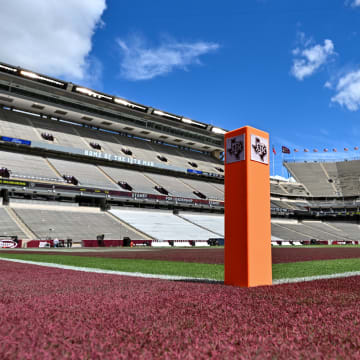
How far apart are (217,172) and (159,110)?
1857cm

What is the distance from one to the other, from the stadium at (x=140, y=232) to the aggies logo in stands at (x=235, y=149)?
2836 millimetres

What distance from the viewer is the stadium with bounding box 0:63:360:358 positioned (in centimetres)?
339

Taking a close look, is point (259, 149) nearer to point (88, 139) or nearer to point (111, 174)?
point (111, 174)

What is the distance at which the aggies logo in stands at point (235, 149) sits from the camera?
7343mm

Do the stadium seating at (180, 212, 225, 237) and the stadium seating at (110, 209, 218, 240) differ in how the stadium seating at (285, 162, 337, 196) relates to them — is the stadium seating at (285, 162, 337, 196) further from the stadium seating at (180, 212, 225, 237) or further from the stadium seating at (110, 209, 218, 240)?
the stadium seating at (110, 209, 218, 240)

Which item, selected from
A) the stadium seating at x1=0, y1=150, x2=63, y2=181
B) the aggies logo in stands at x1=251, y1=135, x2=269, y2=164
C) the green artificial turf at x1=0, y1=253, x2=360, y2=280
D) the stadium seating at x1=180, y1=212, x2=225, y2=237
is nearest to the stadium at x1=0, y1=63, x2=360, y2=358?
the green artificial turf at x1=0, y1=253, x2=360, y2=280

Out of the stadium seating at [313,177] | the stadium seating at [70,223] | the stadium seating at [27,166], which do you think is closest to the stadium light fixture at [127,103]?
the stadium seating at [27,166]

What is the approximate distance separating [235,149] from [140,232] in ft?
122

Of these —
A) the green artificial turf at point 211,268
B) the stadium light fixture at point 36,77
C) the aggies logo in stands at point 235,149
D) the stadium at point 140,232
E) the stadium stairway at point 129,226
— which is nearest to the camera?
the stadium at point 140,232

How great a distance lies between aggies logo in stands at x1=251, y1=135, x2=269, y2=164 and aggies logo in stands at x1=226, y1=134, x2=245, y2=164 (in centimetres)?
22

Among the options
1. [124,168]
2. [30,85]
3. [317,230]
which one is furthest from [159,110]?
[317,230]

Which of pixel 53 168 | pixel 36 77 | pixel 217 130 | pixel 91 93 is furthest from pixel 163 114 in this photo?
pixel 53 168

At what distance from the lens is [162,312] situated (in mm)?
4266

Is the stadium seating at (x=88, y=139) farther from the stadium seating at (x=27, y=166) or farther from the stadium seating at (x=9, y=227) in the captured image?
the stadium seating at (x=9, y=227)
